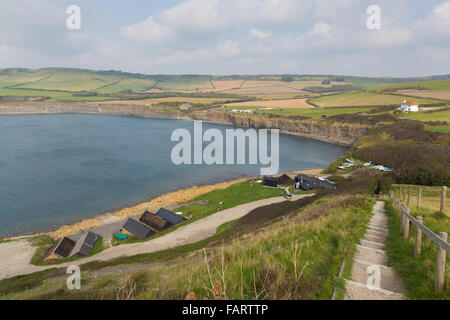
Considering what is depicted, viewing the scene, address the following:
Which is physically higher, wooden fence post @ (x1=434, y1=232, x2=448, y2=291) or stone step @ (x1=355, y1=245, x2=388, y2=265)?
wooden fence post @ (x1=434, y1=232, x2=448, y2=291)

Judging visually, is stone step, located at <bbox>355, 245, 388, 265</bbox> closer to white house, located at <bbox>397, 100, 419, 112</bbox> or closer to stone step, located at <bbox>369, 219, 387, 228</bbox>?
stone step, located at <bbox>369, 219, 387, 228</bbox>

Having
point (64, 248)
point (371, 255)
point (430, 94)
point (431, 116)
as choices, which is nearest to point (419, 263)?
point (371, 255)

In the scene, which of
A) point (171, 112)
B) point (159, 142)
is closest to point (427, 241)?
point (159, 142)

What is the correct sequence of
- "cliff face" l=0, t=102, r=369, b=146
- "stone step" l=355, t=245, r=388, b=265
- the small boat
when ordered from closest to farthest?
"stone step" l=355, t=245, r=388, b=265 → the small boat → "cliff face" l=0, t=102, r=369, b=146

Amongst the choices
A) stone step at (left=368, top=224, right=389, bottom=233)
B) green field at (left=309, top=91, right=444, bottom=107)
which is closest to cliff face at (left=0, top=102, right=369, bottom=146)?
green field at (left=309, top=91, right=444, bottom=107)

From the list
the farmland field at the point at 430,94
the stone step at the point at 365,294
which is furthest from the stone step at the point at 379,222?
the farmland field at the point at 430,94
